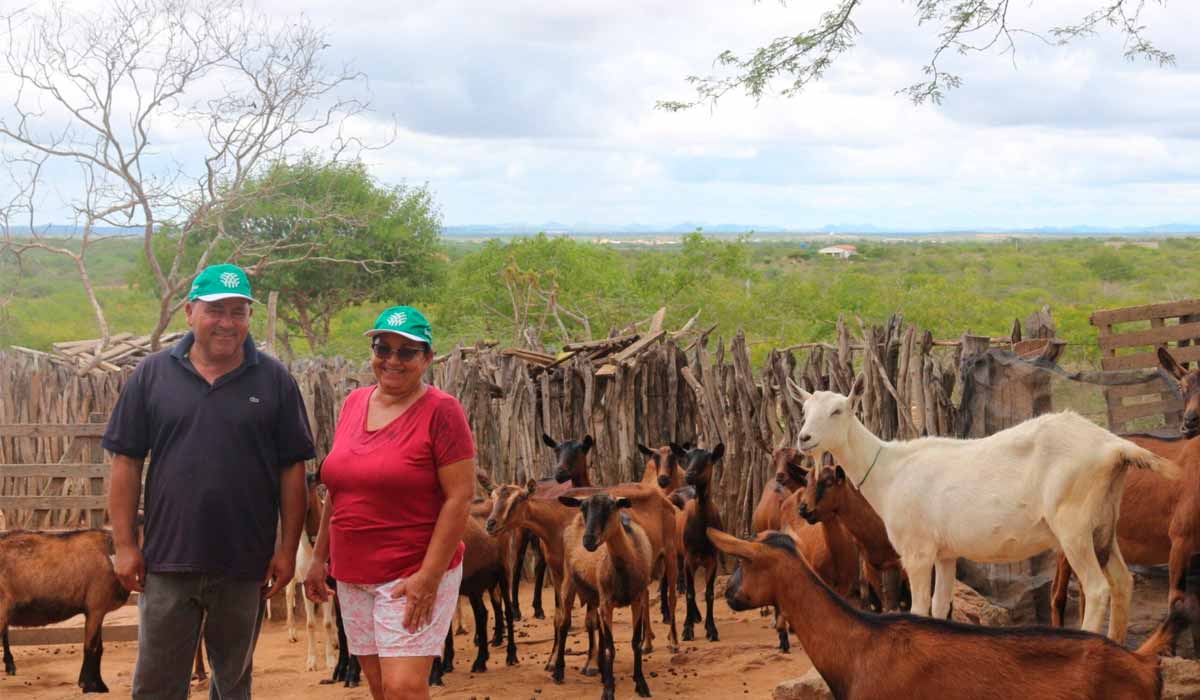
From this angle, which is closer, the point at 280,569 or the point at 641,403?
the point at 280,569

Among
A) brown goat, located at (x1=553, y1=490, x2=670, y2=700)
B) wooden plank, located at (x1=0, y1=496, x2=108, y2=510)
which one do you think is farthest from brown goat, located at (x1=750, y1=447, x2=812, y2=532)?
wooden plank, located at (x1=0, y1=496, x2=108, y2=510)

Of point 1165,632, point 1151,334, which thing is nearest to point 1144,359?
point 1151,334

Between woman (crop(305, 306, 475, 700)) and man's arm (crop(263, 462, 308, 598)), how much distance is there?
12.8 inches

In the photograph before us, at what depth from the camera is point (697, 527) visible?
1019 centimetres

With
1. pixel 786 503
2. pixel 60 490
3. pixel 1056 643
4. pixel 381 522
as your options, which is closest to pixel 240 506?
pixel 381 522

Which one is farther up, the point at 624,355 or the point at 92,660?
the point at 624,355

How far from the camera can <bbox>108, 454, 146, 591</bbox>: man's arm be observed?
15.3 ft

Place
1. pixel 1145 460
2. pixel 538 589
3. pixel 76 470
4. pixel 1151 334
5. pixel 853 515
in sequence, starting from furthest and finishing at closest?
1. pixel 76 470
2. pixel 1151 334
3. pixel 538 589
4. pixel 853 515
5. pixel 1145 460

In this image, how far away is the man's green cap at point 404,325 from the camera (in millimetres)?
4586

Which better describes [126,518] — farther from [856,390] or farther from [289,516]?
[856,390]

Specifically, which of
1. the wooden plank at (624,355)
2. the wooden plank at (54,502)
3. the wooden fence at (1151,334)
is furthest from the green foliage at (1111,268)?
the wooden plank at (54,502)

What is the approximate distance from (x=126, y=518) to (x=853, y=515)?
17.6ft

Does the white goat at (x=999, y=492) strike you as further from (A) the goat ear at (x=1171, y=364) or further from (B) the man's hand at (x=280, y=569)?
(B) the man's hand at (x=280, y=569)

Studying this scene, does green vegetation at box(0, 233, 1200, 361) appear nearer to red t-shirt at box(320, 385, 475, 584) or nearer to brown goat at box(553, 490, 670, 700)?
brown goat at box(553, 490, 670, 700)
